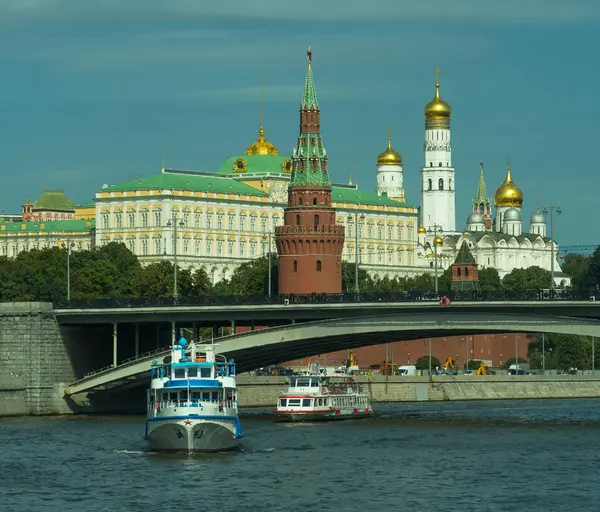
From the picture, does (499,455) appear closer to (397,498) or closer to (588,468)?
(588,468)

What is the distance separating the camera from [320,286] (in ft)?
591

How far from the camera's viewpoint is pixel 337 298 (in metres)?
116

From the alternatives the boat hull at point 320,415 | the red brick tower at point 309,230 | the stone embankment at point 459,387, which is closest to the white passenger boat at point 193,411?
the boat hull at point 320,415

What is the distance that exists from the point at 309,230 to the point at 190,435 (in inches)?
3562

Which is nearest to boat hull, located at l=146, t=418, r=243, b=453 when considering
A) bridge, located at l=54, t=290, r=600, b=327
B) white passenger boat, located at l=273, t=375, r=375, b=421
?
bridge, located at l=54, t=290, r=600, b=327

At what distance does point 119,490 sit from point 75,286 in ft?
312

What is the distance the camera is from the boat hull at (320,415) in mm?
118000

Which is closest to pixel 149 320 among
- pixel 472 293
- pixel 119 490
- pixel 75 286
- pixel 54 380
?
pixel 54 380

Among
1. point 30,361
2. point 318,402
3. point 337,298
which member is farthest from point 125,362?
point 337,298

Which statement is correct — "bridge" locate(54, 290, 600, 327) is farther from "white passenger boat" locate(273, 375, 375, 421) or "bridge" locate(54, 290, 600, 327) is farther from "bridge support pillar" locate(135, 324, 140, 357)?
"white passenger boat" locate(273, 375, 375, 421)

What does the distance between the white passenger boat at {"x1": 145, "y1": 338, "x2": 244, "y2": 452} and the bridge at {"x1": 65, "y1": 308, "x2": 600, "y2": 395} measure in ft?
56.7

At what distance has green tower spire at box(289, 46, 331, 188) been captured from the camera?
179375 millimetres

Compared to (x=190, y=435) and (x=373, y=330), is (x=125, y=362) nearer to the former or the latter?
(x=373, y=330)

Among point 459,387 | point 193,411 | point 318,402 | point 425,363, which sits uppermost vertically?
point 425,363
